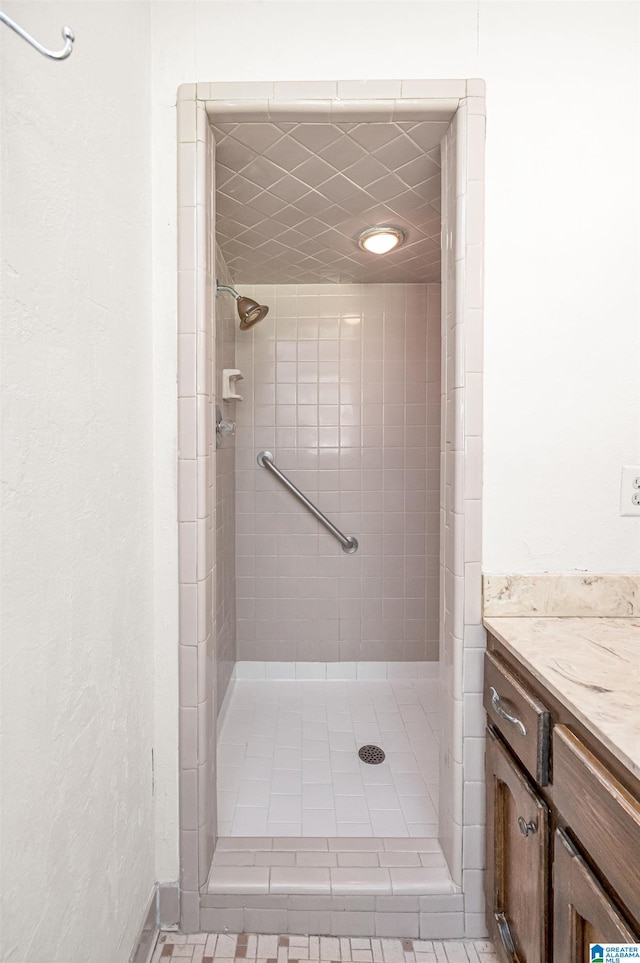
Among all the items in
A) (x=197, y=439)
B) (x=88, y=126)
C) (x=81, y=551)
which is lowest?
(x=81, y=551)

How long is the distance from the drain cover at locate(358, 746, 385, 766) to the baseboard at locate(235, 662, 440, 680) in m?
0.59

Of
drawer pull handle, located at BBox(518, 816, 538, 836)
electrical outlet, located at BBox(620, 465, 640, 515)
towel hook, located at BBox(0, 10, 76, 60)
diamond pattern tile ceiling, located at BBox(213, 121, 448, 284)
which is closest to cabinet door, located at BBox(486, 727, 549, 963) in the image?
drawer pull handle, located at BBox(518, 816, 538, 836)

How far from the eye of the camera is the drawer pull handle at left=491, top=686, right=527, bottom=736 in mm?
933

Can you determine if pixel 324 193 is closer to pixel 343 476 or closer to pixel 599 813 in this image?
pixel 343 476

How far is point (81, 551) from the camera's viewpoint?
80cm

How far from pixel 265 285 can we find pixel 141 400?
1.45m

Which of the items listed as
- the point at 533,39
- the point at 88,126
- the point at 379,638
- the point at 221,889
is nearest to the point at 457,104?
the point at 533,39

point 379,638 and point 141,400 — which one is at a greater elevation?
point 141,400

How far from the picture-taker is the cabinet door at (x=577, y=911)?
25.2 inches

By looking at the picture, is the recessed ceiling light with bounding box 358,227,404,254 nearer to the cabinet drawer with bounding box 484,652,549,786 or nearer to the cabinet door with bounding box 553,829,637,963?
the cabinet drawer with bounding box 484,652,549,786

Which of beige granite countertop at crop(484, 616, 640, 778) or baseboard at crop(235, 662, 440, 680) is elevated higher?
beige granite countertop at crop(484, 616, 640, 778)

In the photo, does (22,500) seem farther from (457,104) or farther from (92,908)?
(457,104)

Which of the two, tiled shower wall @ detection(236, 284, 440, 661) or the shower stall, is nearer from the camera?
the shower stall

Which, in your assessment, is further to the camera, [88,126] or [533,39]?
[533,39]
